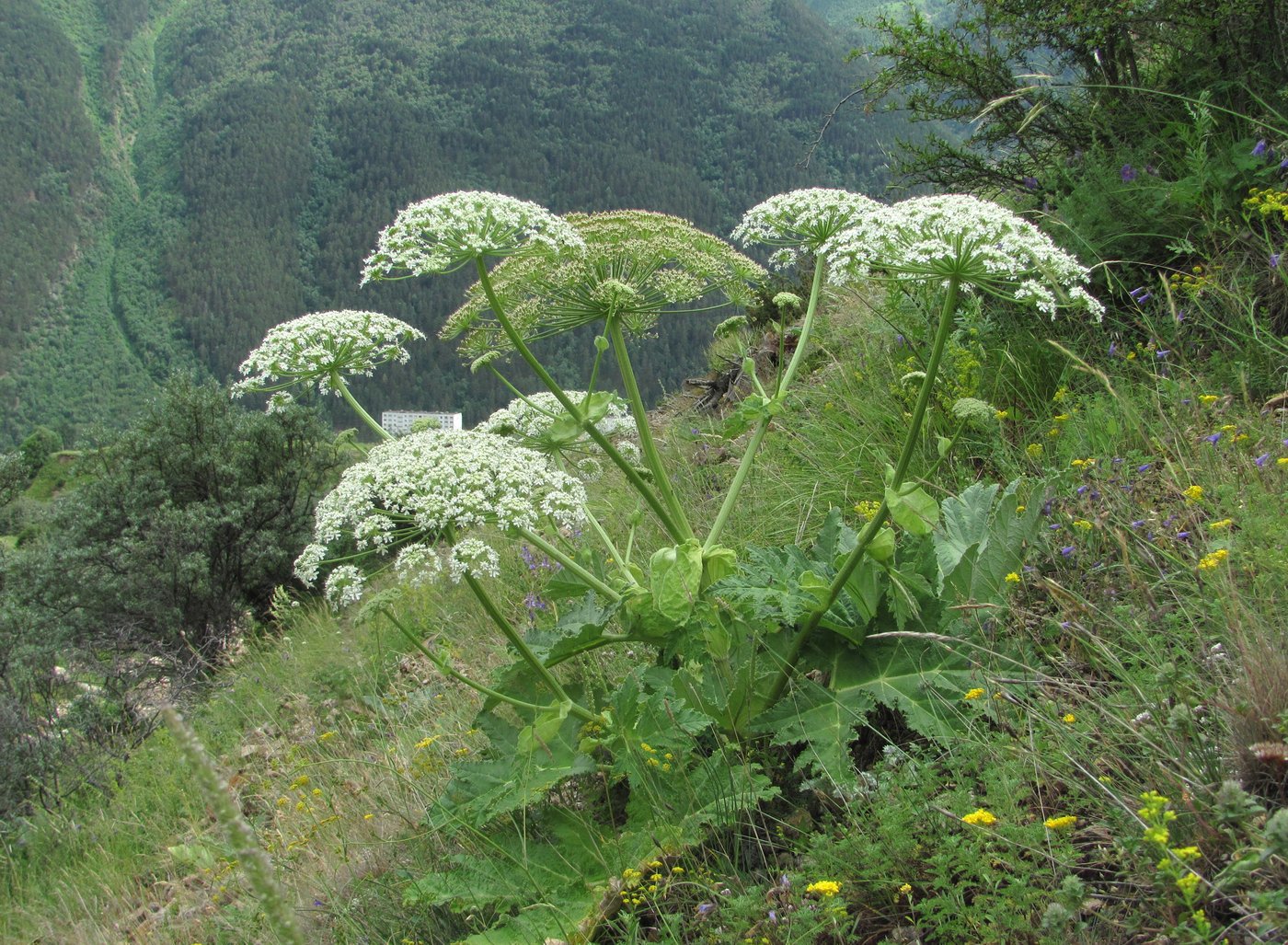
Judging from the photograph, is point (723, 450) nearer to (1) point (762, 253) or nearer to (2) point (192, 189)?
(1) point (762, 253)

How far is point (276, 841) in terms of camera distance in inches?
161

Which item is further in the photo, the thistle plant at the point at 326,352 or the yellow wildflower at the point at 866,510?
the yellow wildflower at the point at 866,510

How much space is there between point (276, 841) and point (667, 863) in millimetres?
2506

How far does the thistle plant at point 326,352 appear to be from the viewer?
128 inches

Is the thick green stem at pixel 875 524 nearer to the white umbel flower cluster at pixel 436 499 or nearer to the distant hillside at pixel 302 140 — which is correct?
the white umbel flower cluster at pixel 436 499

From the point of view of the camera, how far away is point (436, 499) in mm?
2648

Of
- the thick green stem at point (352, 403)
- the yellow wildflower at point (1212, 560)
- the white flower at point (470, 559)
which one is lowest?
the yellow wildflower at point (1212, 560)

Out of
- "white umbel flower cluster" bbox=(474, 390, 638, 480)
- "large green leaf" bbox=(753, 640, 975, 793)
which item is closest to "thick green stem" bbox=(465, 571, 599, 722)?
"large green leaf" bbox=(753, 640, 975, 793)

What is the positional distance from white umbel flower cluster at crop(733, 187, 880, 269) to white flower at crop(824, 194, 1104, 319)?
546 millimetres

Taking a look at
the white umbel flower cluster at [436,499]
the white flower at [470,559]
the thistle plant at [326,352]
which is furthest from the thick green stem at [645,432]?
the thistle plant at [326,352]

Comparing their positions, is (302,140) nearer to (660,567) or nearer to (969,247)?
(660,567)

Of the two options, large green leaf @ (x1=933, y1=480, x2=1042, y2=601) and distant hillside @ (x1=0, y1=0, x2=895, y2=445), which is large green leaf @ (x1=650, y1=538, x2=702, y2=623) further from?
distant hillside @ (x1=0, y1=0, x2=895, y2=445)

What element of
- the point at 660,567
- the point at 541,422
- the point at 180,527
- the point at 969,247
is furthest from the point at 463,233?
the point at 180,527

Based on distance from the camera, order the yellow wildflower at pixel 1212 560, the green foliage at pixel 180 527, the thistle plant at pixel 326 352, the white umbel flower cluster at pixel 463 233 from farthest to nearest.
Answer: the green foliage at pixel 180 527 → the thistle plant at pixel 326 352 → the white umbel flower cluster at pixel 463 233 → the yellow wildflower at pixel 1212 560
